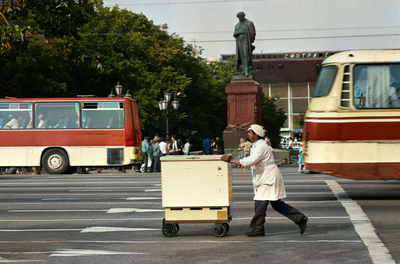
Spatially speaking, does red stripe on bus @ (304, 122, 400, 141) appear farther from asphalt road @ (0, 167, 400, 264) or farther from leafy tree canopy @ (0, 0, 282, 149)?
leafy tree canopy @ (0, 0, 282, 149)

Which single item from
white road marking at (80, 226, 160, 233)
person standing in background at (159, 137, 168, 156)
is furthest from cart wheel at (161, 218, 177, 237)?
person standing in background at (159, 137, 168, 156)

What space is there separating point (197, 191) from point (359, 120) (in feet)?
25.3

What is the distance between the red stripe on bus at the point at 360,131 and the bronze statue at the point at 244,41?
25.8m

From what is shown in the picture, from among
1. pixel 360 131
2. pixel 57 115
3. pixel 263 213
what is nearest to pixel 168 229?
pixel 263 213

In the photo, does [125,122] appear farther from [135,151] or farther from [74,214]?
[74,214]

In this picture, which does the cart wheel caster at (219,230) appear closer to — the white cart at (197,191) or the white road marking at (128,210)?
the white cart at (197,191)

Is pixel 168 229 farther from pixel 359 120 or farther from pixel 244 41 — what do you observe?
pixel 244 41

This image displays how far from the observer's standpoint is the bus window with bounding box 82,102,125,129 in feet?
119

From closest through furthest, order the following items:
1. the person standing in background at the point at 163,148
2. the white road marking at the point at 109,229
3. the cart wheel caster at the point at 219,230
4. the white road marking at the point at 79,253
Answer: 1. the white road marking at the point at 79,253
2. the cart wheel caster at the point at 219,230
3. the white road marking at the point at 109,229
4. the person standing in background at the point at 163,148

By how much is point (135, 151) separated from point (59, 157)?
126 inches

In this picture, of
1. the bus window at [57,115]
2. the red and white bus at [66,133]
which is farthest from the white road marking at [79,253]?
the bus window at [57,115]

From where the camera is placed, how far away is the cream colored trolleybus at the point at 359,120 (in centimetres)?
1898

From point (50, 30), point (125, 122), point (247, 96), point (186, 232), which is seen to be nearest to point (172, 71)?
point (247, 96)

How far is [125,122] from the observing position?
36094 millimetres
